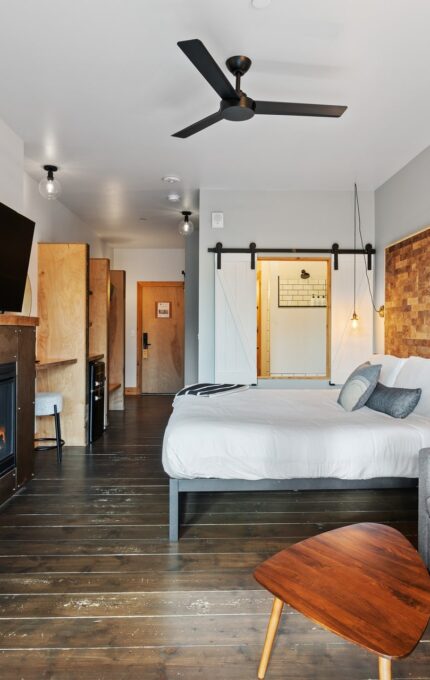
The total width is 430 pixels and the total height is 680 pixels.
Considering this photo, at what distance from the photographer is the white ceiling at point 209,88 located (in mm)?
2166

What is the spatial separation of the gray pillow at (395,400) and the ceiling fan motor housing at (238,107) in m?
1.96

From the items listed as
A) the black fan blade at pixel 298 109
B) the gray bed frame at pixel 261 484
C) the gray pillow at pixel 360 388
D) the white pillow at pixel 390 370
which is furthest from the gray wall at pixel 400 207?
the gray bed frame at pixel 261 484

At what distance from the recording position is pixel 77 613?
1762mm

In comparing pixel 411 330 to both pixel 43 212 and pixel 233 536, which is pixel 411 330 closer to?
pixel 233 536

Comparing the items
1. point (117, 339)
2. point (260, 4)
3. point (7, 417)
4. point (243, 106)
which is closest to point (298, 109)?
point (243, 106)

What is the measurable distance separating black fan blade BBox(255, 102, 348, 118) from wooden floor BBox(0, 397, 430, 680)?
2353 millimetres

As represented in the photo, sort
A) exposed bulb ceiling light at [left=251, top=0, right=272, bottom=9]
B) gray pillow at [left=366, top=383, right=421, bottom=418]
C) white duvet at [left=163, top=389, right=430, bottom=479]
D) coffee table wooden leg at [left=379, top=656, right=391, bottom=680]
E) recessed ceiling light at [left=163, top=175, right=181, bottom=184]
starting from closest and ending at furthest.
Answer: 1. coffee table wooden leg at [left=379, top=656, right=391, bottom=680]
2. exposed bulb ceiling light at [left=251, top=0, right=272, bottom=9]
3. white duvet at [left=163, top=389, right=430, bottom=479]
4. gray pillow at [left=366, top=383, right=421, bottom=418]
5. recessed ceiling light at [left=163, top=175, right=181, bottom=184]

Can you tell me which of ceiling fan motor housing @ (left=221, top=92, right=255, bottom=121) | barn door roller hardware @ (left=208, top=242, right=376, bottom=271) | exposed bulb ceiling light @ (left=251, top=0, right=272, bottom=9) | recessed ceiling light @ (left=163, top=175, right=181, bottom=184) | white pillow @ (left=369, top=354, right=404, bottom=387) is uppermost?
recessed ceiling light @ (left=163, top=175, right=181, bottom=184)

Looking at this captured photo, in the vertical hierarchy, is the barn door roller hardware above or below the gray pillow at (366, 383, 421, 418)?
above

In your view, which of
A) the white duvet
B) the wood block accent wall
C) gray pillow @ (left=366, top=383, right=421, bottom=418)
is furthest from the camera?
the wood block accent wall

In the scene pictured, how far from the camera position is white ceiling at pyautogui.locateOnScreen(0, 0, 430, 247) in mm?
2166

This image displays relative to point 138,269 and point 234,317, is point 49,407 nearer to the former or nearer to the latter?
point 234,317

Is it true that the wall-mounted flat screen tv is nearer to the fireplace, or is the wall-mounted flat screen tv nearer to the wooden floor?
the fireplace

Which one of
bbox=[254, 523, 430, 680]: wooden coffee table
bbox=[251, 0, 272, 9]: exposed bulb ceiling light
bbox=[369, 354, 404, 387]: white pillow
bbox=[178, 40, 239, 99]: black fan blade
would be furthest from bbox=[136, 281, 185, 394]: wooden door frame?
bbox=[254, 523, 430, 680]: wooden coffee table
